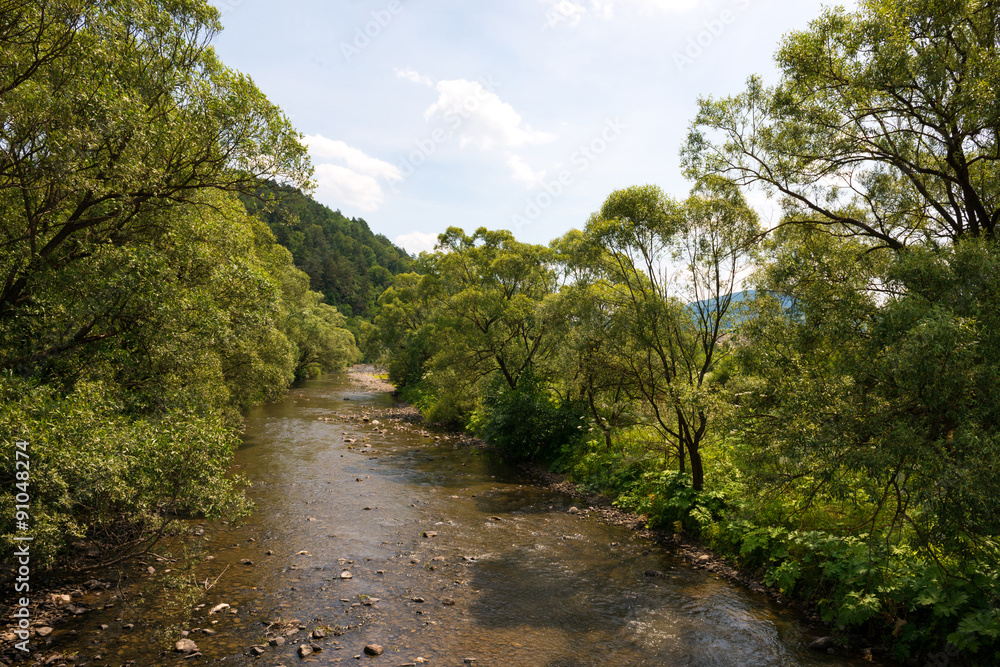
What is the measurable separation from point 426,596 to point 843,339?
398 inches

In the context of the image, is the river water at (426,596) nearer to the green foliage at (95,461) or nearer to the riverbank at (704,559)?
the riverbank at (704,559)

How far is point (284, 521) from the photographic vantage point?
1529cm

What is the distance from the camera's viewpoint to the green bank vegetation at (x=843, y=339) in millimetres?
7273

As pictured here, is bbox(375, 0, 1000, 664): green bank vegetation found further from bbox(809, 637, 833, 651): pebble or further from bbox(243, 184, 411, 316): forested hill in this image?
bbox(243, 184, 411, 316): forested hill

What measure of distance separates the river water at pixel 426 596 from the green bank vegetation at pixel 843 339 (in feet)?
6.42

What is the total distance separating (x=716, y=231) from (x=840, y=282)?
18.4ft

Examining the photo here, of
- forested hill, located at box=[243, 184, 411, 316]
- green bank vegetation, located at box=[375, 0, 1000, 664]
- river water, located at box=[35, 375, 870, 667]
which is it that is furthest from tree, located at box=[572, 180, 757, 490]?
forested hill, located at box=[243, 184, 411, 316]

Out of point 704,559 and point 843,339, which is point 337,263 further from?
point 843,339

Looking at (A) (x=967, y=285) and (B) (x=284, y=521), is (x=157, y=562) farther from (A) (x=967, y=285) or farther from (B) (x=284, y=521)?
(A) (x=967, y=285)

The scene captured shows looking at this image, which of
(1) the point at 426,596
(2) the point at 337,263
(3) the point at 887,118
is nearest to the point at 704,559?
(1) the point at 426,596

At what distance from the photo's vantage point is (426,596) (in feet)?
36.2

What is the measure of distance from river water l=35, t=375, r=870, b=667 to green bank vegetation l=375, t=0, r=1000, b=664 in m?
1.96

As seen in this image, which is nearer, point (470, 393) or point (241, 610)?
point (241, 610)

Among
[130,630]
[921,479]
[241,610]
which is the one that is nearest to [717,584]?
[921,479]
